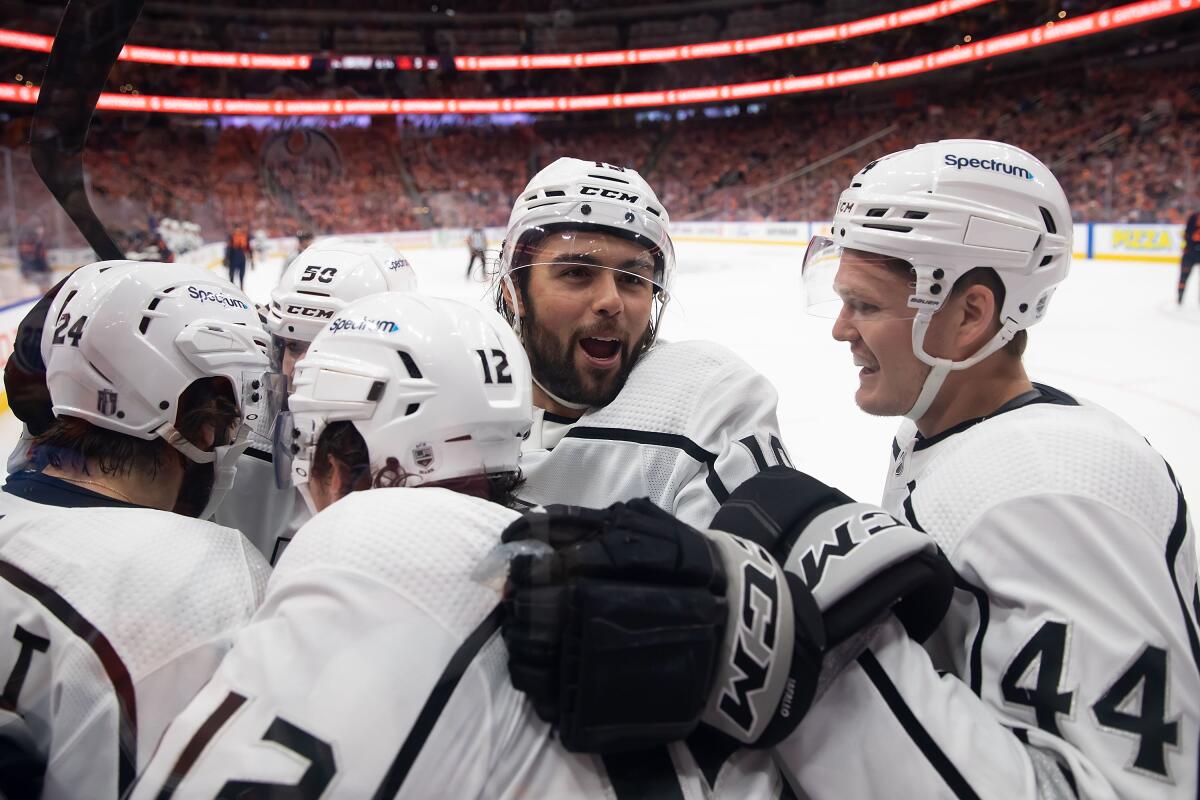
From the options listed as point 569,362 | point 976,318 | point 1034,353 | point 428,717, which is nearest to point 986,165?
point 976,318

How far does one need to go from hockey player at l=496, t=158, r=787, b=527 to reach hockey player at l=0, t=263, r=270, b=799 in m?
0.75

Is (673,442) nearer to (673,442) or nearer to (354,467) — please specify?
(673,442)

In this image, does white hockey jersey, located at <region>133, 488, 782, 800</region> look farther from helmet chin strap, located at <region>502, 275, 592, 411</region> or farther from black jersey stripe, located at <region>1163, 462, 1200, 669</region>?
helmet chin strap, located at <region>502, 275, 592, 411</region>

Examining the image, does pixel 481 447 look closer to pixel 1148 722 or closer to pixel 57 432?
pixel 57 432

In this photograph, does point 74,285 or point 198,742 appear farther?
point 74,285

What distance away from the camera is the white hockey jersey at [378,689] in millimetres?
743

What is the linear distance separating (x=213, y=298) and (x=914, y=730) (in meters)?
1.48

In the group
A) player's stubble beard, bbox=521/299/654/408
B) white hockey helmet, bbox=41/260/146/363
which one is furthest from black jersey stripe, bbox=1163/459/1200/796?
white hockey helmet, bbox=41/260/146/363

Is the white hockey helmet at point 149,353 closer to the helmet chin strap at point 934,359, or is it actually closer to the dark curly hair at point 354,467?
the dark curly hair at point 354,467

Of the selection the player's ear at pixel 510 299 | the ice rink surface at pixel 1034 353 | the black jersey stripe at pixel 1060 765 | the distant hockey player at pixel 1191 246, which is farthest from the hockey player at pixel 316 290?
the distant hockey player at pixel 1191 246

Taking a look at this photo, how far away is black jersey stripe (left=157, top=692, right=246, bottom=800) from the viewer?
75 cm

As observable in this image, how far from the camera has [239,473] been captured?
6.86 feet

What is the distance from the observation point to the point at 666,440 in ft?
5.59

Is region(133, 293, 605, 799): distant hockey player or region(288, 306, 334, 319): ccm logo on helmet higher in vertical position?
region(288, 306, 334, 319): ccm logo on helmet
